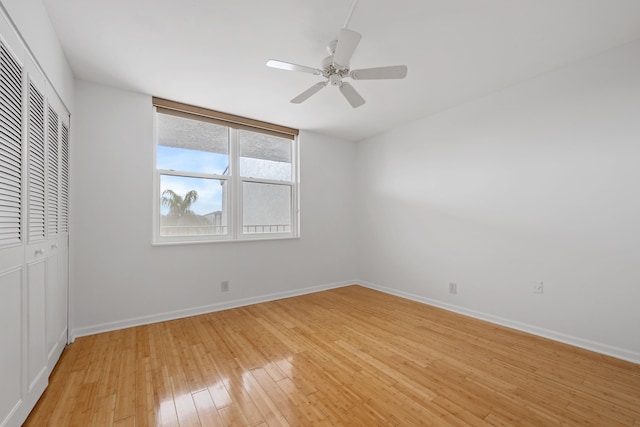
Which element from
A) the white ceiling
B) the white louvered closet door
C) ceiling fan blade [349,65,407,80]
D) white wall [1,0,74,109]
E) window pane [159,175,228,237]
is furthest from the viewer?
window pane [159,175,228,237]

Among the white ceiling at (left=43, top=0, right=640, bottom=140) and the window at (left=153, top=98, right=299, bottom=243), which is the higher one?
the white ceiling at (left=43, top=0, right=640, bottom=140)

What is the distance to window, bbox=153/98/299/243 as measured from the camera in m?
3.27

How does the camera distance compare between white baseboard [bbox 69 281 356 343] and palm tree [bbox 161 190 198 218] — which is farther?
palm tree [bbox 161 190 198 218]

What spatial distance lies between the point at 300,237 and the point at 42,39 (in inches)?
129

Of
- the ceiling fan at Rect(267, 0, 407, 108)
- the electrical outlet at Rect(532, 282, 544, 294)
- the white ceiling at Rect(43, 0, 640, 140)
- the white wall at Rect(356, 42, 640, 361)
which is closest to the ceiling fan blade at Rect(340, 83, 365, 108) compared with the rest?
the ceiling fan at Rect(267, 0, 407, 108)

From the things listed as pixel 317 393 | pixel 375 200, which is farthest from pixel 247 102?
pixel 317 393

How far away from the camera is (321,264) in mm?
4449

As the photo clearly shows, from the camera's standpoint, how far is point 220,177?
3600 millimetres

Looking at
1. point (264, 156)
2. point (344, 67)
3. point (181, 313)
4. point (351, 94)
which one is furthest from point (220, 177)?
point (344, 67)

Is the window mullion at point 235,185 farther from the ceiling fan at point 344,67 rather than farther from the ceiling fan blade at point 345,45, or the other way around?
the ceiling fan blade at point 345,45

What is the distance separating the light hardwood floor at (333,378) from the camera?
1.58 metres

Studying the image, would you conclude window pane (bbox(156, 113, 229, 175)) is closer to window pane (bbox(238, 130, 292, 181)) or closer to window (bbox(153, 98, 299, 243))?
window (bbox(153, 98, 299, 243))

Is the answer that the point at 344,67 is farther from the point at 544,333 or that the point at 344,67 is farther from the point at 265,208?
the point at 544,333

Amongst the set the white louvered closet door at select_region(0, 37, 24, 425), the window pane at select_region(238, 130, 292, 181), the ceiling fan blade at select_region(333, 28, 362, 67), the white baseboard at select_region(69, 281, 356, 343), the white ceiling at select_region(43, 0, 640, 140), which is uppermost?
the white ceiling at select_region(43, 0, 640, 140)
